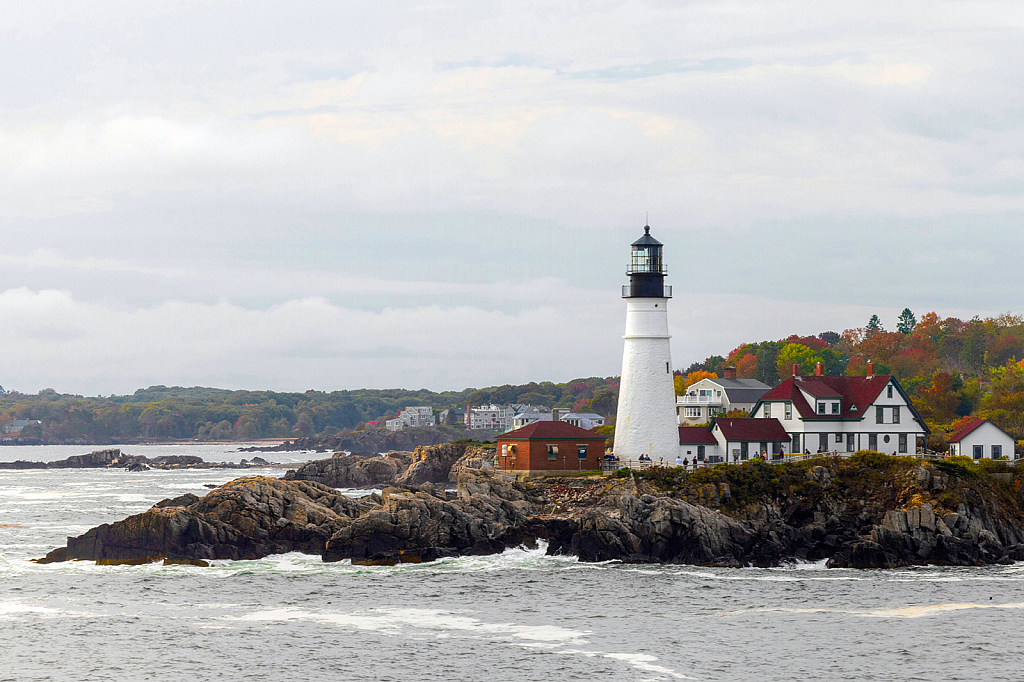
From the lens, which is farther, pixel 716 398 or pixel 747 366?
pixel 747 366

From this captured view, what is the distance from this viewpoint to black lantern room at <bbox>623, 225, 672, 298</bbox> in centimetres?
4938

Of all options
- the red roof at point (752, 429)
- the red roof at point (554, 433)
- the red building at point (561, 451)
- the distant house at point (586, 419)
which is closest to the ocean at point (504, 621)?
the red building at point (561, 451)

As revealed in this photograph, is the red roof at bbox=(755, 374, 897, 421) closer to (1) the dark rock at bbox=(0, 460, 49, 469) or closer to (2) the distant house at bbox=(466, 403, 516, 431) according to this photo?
(1) the dark rock at bbox=(0, 460, 49, 469)

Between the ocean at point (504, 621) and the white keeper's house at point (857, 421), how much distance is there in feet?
39.9

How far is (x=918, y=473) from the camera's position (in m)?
44.5

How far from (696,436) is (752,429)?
9.10ft

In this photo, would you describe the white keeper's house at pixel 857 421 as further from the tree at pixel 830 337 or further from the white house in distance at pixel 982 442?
the tree at pixel 830 337

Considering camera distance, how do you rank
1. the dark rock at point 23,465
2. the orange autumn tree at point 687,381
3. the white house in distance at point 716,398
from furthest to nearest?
the dark rock at point 23,465 < the orange autumn tree at point 687,381 < the white house in distance at point 716,398

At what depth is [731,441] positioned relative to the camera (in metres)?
52.2

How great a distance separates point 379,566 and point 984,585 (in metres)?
21.0

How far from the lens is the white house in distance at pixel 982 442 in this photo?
167 ft

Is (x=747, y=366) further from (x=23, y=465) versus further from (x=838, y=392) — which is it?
(x=23, y=465)

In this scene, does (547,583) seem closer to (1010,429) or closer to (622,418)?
(622,418)

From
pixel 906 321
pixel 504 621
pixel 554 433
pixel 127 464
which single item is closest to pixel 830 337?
pixel 906 321
